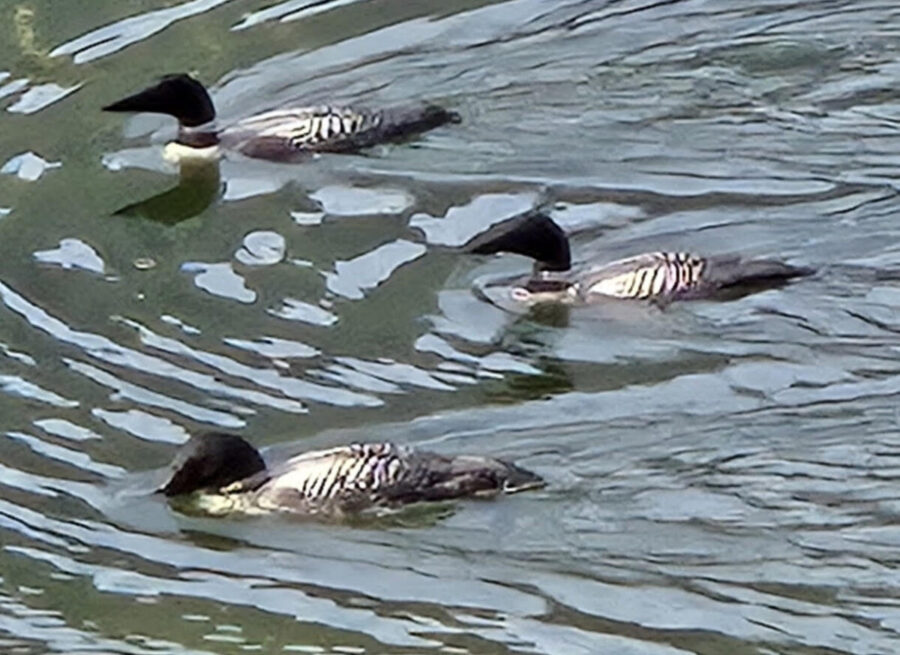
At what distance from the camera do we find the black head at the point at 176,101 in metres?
13.4

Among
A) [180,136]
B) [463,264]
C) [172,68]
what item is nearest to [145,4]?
[172,68]

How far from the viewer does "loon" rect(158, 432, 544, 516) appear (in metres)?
9.62

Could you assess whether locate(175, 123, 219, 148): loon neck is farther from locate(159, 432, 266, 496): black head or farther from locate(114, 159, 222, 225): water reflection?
locate(159, 432, 266, 496): black head

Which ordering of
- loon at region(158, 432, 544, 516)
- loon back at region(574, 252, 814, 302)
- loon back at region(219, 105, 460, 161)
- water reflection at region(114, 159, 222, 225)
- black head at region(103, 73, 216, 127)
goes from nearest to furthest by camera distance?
loon at region(158, 432, 544, 516) → loon back at region(574, 252, 814, 302) → water reflection at region(114, 159, 222, 225) → loon back at region(219, 105, 460, 161) → black head at region(103, 73, 216, 127)

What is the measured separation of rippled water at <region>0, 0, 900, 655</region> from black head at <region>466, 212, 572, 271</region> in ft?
0.68

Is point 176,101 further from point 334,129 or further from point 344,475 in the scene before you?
point 344,475

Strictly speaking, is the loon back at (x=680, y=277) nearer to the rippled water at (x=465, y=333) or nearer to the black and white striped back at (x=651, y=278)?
the black and white striped back at (x=651, y=278)

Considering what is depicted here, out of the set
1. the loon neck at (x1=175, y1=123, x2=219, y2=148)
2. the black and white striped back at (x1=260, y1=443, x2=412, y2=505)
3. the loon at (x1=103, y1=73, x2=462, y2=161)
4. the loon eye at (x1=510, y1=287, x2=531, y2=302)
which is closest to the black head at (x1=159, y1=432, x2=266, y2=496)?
the black and white striped back at (x1=260, y1=443, x2=412, y2=505)

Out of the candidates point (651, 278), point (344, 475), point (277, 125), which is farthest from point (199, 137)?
point (344, 475)

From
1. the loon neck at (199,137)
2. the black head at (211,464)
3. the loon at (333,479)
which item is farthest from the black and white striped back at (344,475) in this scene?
the loon neck at (199,137)

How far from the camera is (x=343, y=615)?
8.98 meters

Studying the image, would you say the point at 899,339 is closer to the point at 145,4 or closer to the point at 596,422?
the point at 596,422

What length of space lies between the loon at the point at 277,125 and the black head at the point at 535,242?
1.63 m

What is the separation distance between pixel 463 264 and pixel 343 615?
10.4ft
